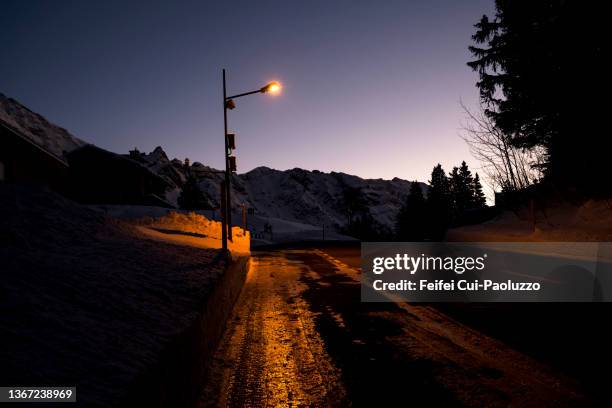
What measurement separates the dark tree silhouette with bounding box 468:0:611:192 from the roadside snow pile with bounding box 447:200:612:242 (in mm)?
1387

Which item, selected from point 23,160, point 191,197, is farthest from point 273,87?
point 191,197

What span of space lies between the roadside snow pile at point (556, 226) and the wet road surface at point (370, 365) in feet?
16.8

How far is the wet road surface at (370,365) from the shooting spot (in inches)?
134

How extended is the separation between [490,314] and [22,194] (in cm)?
955

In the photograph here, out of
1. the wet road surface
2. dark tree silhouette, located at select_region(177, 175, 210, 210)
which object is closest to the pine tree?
dark tree silhouette, located at select_region(177, 175, 210, 210)

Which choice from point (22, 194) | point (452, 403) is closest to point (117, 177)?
point (22, 194)

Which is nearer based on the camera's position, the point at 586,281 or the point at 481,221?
the point at 586,281

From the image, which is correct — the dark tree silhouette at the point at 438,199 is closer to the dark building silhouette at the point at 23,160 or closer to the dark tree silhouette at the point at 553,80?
the dark tree silhouette at the point at 553,80

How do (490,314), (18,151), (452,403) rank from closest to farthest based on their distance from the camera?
(452,403)
(490,314)
(18,151)

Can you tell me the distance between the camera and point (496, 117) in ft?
53.8

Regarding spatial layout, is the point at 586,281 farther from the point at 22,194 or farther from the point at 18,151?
the point at 18,151

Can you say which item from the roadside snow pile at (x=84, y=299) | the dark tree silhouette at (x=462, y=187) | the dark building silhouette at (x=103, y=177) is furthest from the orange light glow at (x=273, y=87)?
the dark tree silhouette at (x=462, y=187)

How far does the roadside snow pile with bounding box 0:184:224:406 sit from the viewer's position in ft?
8.09

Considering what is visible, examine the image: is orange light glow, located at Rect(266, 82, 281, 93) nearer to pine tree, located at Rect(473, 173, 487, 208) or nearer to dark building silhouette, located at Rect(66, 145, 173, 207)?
dark building silhouette, located at Rect(66, 145, 173, 207)
